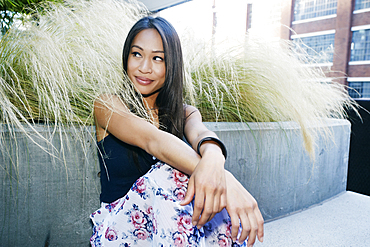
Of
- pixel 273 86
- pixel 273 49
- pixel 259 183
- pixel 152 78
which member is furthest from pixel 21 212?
pixel 273 49

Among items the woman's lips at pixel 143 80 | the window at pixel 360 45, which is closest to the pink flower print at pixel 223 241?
the woman's lips at pixel 143 80

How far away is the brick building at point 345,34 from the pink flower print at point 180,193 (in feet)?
61.0

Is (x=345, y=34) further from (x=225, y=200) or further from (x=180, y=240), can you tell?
(x=180, y=240)

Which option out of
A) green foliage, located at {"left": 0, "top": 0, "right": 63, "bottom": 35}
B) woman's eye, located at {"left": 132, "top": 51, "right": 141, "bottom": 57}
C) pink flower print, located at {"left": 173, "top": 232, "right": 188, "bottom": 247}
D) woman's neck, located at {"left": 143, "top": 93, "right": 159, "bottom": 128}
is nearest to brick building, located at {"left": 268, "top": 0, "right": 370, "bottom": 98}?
green foliage, located at {"left": 0, "top": 0, "right": 63, "bottom": 35}

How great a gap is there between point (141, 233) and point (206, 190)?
32 centimetres

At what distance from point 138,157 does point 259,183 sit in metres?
1.00

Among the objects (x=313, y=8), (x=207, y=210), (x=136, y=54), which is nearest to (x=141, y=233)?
(x=207, y=210)

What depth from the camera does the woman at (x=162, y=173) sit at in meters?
0.87

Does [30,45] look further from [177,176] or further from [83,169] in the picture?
[177,176]

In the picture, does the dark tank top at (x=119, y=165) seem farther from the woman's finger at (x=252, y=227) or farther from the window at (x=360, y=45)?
the window at (x=360, y=45)

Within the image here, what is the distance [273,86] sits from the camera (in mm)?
1854

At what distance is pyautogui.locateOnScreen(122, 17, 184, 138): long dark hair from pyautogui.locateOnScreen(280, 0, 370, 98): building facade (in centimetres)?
1810

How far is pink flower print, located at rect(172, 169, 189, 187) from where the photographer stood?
37.7 inches

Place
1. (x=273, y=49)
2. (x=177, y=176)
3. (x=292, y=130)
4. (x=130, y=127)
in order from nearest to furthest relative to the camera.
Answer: (x=177, y=176)
(x=130, y=127)
(x=292, y=130)
(x=273, y=49)
